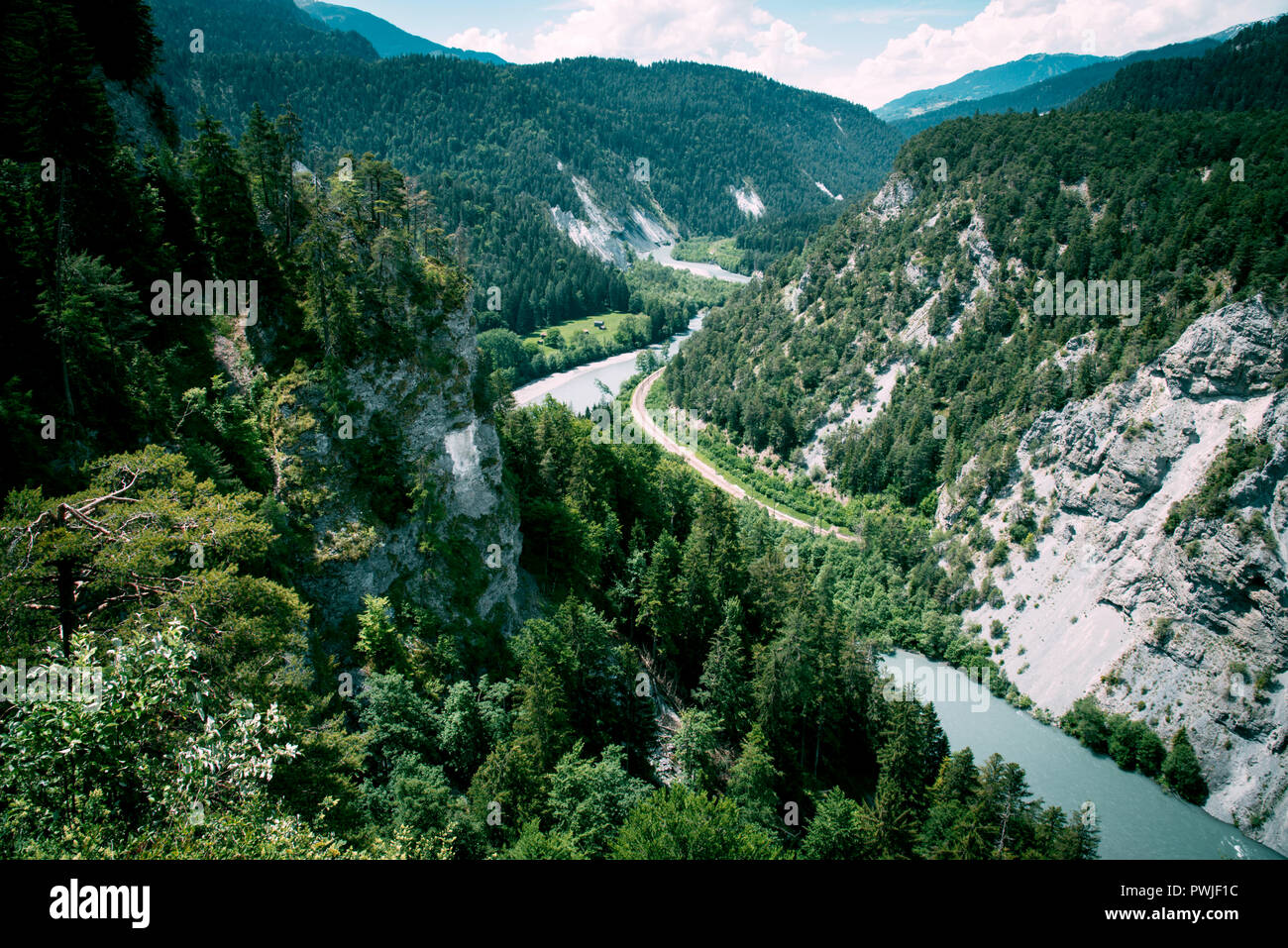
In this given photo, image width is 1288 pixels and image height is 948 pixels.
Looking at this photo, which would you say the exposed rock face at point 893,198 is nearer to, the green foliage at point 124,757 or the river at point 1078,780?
the river at point 1078,780

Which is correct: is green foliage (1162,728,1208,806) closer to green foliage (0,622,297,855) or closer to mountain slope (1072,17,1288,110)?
green foliage (0,622,297,855)

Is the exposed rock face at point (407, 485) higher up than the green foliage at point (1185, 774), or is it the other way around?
the exposed rock face at point (407, 485)

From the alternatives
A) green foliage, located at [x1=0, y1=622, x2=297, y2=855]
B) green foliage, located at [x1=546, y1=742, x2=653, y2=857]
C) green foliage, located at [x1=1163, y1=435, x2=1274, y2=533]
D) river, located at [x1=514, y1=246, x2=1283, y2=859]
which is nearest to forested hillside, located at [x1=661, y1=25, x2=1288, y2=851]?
green foliage, located at [x1=1163, y1=435, x2=1274, y2=533]

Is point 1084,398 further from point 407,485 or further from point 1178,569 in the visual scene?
point 407,485

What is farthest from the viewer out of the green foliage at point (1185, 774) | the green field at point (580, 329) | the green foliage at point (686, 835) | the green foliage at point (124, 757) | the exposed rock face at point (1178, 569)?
the green field at point (580, 329)

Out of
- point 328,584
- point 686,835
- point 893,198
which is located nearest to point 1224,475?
point 686,835

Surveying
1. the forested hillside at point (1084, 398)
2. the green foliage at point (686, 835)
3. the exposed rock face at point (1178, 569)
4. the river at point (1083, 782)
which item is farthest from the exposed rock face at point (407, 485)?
the exposed rock face at point (1178, 569)
